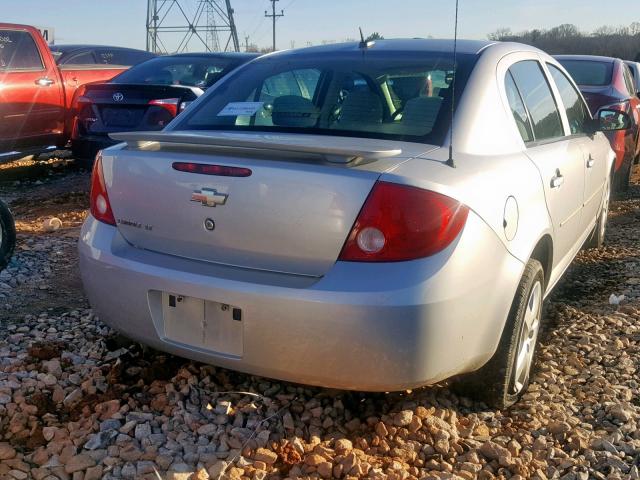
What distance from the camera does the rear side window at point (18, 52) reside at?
324 inches

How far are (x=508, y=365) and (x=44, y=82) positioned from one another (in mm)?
7429

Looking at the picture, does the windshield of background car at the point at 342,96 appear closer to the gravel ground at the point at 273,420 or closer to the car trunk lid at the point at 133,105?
the gravel ground at the point at 273,420

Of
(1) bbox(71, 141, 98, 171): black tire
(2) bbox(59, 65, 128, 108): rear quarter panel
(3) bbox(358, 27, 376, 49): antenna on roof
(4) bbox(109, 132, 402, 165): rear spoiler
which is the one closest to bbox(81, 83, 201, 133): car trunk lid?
(1) bbox(71, 141, 98, 171): black tire

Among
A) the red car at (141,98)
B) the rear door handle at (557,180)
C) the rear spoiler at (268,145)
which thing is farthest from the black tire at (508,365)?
the red car at (141,98)

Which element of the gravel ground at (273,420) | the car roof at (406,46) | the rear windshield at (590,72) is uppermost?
the car roof at (406,46)

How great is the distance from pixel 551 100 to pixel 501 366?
1.76 m

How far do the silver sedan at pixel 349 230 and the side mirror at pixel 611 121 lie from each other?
142 cm

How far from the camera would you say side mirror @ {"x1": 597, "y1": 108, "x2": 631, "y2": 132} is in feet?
14.8

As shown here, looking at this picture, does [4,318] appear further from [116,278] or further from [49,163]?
[49,163]

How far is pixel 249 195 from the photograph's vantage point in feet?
8.05

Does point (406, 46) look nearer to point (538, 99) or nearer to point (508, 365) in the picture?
point (538, 99)

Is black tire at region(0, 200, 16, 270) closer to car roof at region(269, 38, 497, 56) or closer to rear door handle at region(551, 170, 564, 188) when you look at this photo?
car roof at region(269, 38, 497, 56)

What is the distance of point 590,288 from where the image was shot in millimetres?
4707

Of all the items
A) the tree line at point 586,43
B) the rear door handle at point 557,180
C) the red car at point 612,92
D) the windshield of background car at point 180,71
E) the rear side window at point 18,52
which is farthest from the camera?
the tree line at point 586,43
